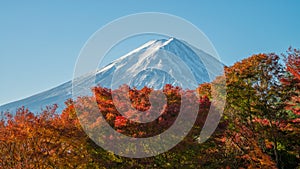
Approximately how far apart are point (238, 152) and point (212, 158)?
4.45 metres

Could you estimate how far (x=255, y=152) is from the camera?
19938 mm

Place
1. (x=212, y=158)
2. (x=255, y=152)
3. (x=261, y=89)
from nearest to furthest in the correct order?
(x=212, y=158) < (x=255, y=152) < (x=261, y=89)

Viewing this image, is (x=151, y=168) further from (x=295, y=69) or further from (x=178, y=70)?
(x=178, y=70)

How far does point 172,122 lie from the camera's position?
620 inches

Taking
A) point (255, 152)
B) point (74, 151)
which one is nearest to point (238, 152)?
point (255, 152)

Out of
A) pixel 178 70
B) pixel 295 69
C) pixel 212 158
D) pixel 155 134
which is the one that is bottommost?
pixel 212 158

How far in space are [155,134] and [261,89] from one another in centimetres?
854

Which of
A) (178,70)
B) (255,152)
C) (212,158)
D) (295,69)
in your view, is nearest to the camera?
(212,158)

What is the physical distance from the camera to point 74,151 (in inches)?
604

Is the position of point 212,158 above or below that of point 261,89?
below

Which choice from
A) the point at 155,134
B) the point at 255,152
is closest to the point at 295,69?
the point at 255,152

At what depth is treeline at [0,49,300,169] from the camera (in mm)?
14602

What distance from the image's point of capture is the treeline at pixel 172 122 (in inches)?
575

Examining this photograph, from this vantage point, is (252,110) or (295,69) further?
(252,110)
